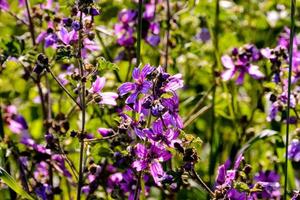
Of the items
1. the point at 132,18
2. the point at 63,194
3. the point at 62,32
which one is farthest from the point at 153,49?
the point at 62,32

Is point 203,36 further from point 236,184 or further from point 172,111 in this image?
point 236,184

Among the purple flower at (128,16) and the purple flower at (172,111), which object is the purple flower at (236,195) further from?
the purple flower at (128,16)

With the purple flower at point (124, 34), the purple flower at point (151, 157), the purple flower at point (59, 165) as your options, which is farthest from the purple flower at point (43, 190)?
the purple flower at point (124, 34)

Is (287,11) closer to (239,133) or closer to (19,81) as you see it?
(239,133)

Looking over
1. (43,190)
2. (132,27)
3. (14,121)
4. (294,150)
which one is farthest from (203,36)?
(43,190)

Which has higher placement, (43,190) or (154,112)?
(154,112)

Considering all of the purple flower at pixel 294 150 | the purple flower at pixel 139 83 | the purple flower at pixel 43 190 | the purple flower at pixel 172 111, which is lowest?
the purple flower at pixel 43 190

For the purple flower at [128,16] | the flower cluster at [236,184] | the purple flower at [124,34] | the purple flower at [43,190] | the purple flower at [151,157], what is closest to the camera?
the flower cluster at [236,184]

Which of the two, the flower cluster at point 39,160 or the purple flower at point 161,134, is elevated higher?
the purple flower at point 161,134
